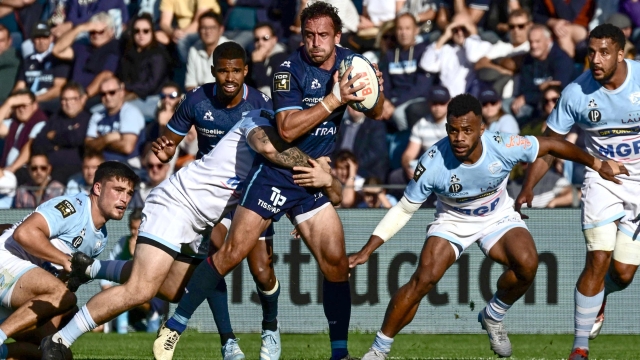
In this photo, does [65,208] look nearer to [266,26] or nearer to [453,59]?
[266,26]

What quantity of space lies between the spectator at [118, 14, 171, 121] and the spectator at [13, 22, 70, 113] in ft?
3.86

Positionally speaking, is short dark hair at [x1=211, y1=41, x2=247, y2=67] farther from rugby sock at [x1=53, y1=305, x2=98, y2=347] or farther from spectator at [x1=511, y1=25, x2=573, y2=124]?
spectator at [x1=511, y1=25, x2=573, y2=124]

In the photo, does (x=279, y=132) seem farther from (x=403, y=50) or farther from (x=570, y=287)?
(x=403, y=50)

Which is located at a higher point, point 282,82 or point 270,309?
point 282,82

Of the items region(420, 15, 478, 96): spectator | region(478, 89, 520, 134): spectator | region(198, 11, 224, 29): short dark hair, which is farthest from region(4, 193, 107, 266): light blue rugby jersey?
region(198, 11, 224, 29): short dark hair

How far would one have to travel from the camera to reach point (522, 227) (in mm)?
9344

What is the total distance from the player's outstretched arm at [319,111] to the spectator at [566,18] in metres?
7.59

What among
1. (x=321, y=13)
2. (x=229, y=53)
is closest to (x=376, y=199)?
(x=229, y=53)

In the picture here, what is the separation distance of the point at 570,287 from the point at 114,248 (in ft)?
18.0

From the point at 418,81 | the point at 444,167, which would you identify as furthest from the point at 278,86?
the point at 418,81

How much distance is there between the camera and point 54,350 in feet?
26.1

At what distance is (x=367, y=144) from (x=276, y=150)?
6.38m

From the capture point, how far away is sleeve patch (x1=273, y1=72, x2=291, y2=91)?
8.23 metres

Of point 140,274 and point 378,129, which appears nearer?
point 140,274
